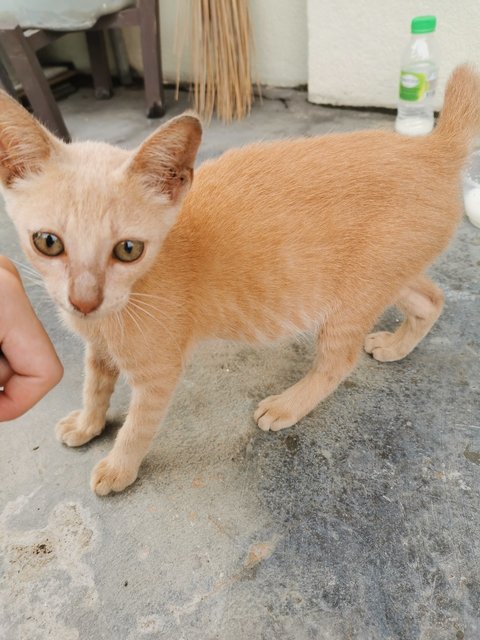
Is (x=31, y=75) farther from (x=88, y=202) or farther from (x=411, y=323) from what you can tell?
(x=411, y=323)

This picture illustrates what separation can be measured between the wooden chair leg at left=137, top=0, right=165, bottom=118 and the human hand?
6.31 feet

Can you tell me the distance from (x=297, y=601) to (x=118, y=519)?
1.22ft

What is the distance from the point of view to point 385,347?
1.28m

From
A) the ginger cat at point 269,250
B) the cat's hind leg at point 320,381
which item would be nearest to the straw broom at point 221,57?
the ginger cat at point 269,250

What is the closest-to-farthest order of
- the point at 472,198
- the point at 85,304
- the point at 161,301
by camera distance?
the point at 85,304 < the point at 161,301 < the point at 472,198

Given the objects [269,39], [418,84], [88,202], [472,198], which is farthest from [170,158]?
[269,39]

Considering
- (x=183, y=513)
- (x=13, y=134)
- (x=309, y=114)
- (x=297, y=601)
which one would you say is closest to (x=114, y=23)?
(x=309, y=114)

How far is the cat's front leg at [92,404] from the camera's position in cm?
108

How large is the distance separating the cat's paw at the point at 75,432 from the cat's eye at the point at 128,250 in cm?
49

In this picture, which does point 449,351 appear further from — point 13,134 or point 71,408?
point 13,134

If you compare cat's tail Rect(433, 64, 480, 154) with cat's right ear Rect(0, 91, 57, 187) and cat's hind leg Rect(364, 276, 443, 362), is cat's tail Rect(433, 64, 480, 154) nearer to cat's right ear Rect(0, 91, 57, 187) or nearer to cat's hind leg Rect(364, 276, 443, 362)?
cat's hind leg Rect(364, 276, 443, 362)

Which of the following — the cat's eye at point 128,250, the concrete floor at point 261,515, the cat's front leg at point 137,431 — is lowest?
the concrete floor at point 261,515

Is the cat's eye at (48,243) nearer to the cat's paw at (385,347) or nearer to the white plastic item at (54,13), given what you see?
the cat's paw at (385,347)

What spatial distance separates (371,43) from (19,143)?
2.02 meters
